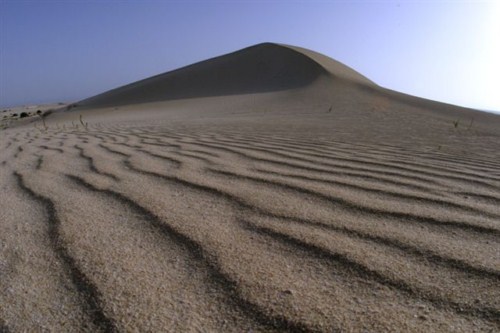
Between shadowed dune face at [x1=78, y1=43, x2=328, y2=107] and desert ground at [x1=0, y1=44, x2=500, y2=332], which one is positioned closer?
desert ground at [x1=0, y1=44, x2=500, y2=332]

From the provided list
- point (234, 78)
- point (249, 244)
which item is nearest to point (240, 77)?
point (234, 78)

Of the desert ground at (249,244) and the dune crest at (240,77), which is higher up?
the dune crest at (240,77)

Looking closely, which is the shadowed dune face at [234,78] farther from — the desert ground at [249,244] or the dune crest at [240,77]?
the desert ground at [249,244]

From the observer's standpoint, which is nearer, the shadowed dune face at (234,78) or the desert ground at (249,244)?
the desert ground at (249,244)

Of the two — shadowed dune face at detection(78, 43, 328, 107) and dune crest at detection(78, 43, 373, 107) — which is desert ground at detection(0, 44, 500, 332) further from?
shadowed dune face at detection(78, 43, 328, 107)

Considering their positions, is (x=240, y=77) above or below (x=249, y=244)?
above

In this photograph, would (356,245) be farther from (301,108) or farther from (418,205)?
(301,108)

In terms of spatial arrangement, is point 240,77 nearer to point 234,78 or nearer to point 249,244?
point 234,78

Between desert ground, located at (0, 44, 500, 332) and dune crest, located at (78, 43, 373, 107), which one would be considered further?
dune crest, located at (78, 43, 373, 107)

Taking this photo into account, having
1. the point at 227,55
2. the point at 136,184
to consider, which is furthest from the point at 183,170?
the point at 227,55

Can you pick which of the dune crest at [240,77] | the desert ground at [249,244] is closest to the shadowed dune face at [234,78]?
the dune crest at [240,77]

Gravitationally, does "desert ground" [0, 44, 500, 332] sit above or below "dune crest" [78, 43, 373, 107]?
below

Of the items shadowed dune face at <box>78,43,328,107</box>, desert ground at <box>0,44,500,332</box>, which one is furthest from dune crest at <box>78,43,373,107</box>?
desert ground at <box>0,44,500,332</box>

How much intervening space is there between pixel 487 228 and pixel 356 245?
1.63 feet
